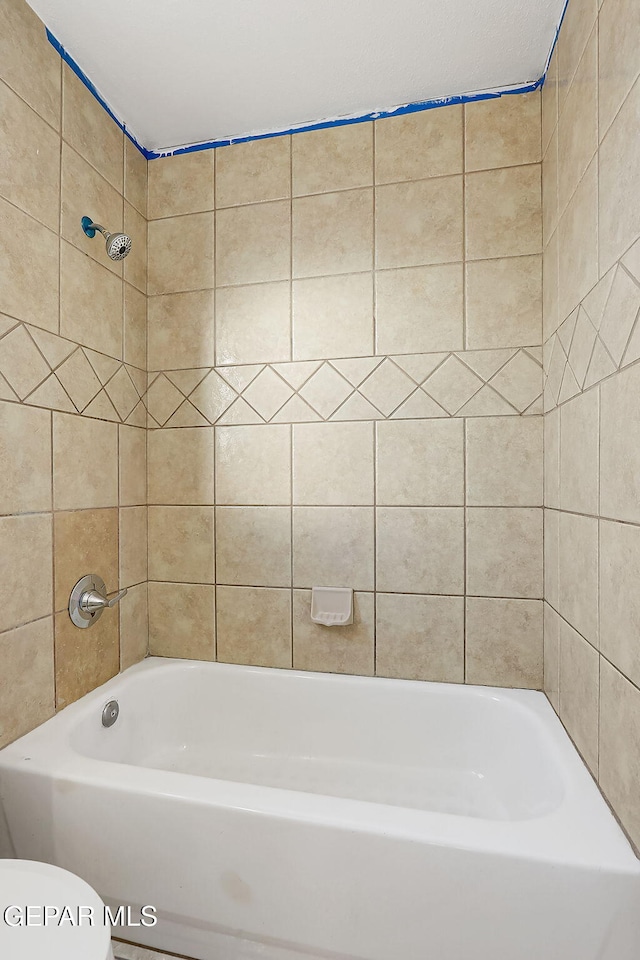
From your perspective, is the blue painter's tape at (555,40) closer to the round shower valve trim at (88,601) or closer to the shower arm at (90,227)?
the shower arm at (90,227)

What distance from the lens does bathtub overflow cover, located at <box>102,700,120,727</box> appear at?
5.15 ft

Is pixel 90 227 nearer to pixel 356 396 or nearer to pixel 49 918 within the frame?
pixel 356 396

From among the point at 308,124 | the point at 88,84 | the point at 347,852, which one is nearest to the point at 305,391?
the point at 308,124

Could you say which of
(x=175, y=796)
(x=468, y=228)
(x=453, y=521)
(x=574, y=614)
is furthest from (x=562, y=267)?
(x=175, y=796)

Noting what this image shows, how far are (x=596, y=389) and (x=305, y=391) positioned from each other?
0.95m

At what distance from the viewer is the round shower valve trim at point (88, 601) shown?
1.57m

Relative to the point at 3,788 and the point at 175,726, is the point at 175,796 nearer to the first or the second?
the point at 3,788

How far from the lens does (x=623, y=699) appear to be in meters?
0.99

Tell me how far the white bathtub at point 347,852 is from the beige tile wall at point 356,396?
15.9 inches

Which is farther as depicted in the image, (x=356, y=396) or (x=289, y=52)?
(x=356, y=396)

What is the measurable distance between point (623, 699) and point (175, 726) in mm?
1439

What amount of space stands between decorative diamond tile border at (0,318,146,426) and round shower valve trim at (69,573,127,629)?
53 cm

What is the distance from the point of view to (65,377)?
154 centimetres

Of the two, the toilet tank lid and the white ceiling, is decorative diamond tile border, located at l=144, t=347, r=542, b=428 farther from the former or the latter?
the toilet tank lid
